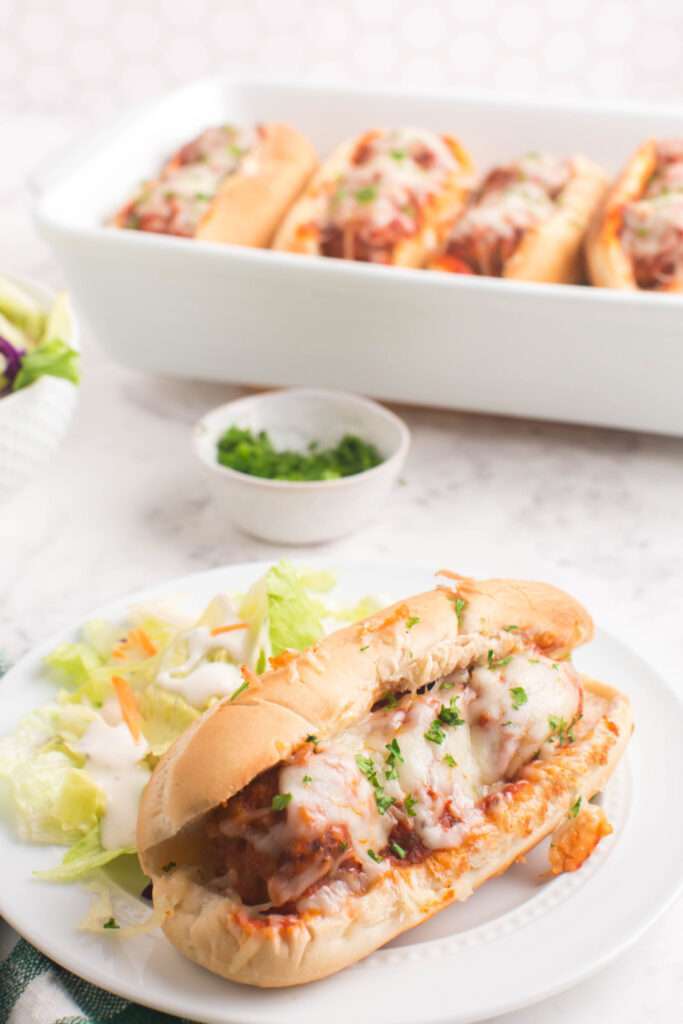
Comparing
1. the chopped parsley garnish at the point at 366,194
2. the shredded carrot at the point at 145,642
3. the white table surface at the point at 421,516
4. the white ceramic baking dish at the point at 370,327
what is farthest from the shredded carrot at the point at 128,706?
the chopped parsley garnish at the point at 366,194

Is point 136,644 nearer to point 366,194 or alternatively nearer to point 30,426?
point 30,426

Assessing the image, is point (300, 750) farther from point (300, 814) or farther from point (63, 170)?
point (63, 170)

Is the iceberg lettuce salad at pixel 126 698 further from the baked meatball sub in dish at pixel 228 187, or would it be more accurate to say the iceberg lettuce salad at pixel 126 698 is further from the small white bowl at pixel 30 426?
the baked meatball sub in dish at pixel 228 187

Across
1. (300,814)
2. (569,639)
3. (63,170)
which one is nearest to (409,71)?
(63,170)

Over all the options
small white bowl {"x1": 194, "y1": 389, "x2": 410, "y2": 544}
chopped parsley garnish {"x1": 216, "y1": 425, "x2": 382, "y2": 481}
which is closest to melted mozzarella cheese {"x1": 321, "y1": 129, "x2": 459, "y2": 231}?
small white bowl {"x1": 194, "y1": 389, "x2": 410, "y2": 544}

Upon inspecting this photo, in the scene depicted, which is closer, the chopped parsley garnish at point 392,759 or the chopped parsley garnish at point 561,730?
the chopped parsley garnish at point 392,759

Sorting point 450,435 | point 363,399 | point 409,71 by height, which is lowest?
point 409,71

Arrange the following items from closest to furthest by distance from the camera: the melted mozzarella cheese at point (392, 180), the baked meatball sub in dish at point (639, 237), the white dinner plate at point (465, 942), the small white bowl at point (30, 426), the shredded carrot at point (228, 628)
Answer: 1. the white dinner plate at point (465, 942)
2. the shredded carrot at point (228, 628)
3. the small white bowl at point (30, 426)
4. the baked meatball sub in dish at point (639, 237)
5. the melted mozzarella cheese at point (392, 180)

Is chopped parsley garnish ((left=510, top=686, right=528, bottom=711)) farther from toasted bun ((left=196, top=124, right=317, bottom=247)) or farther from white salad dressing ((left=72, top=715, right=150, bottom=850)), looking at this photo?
toasted bun ((left=196, top=124, right=317, bottom=247))
